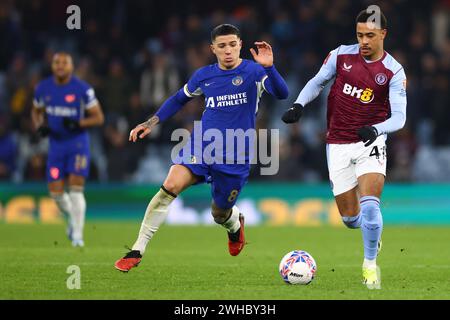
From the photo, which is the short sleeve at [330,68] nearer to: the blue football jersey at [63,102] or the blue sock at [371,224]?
the blue sock at [371,224]

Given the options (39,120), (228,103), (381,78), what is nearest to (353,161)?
(381,78)

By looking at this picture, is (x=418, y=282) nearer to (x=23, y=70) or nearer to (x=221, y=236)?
(x=221, y=236)

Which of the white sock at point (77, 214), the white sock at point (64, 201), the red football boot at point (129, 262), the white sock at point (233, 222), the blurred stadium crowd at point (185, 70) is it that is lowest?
the red football boot at point (129, 262)

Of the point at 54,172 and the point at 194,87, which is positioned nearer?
the point at 194,87

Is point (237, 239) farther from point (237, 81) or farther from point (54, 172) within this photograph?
point (54, 172)

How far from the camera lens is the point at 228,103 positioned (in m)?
10.3

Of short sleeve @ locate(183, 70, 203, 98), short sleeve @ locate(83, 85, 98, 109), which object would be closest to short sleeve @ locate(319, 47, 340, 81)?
short sleeve @ locate(183, 70, 203, 98)

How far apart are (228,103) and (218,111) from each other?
0.13m

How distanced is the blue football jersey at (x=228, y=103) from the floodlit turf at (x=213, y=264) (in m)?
1.31

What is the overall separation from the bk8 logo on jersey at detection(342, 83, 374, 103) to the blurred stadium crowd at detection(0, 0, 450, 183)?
33.2 feet

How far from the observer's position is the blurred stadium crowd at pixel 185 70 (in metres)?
20.5

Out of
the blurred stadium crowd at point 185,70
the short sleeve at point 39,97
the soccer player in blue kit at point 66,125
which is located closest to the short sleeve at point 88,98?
the soccer player in blue kit at point 66,125

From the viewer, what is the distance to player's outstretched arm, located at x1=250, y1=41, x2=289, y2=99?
32.1ft
